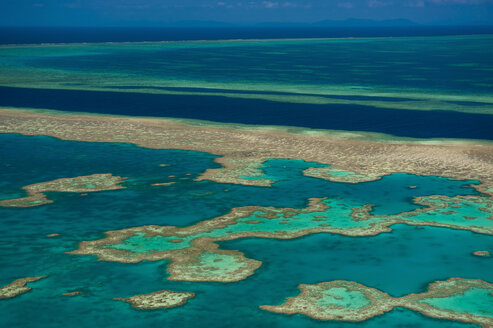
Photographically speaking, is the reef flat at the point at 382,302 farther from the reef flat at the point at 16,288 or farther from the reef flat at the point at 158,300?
the reef flat at the point at 16,288

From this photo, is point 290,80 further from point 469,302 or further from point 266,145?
point 469,302

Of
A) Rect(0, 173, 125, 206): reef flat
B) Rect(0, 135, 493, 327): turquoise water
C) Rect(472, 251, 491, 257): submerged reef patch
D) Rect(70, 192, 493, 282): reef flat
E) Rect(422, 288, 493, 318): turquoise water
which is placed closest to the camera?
Rect(0, 135, 493, 327): turquoise water

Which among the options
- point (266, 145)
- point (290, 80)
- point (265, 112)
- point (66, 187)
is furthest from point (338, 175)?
point (290, 80)

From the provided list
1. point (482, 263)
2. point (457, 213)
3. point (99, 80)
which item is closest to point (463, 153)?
point (457, 213)

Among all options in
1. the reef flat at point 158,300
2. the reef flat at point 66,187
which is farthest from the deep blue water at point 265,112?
the reef flat at point 158,300

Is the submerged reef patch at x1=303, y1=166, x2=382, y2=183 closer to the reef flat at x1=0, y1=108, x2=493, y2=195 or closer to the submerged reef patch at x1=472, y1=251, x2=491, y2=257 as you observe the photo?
the reef flat at x1=0, y1=108, x2=493, y2=195

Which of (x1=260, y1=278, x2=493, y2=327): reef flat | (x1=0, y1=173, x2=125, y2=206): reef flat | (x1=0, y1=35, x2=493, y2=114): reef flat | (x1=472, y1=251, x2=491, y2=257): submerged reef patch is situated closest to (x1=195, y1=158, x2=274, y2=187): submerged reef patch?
(x1=0, y1=173, x2=125, y2=206): reef flat

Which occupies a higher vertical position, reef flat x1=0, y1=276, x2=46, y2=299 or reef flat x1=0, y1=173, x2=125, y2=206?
reef flat x1=0, y1=173, x2=125, y2=206
